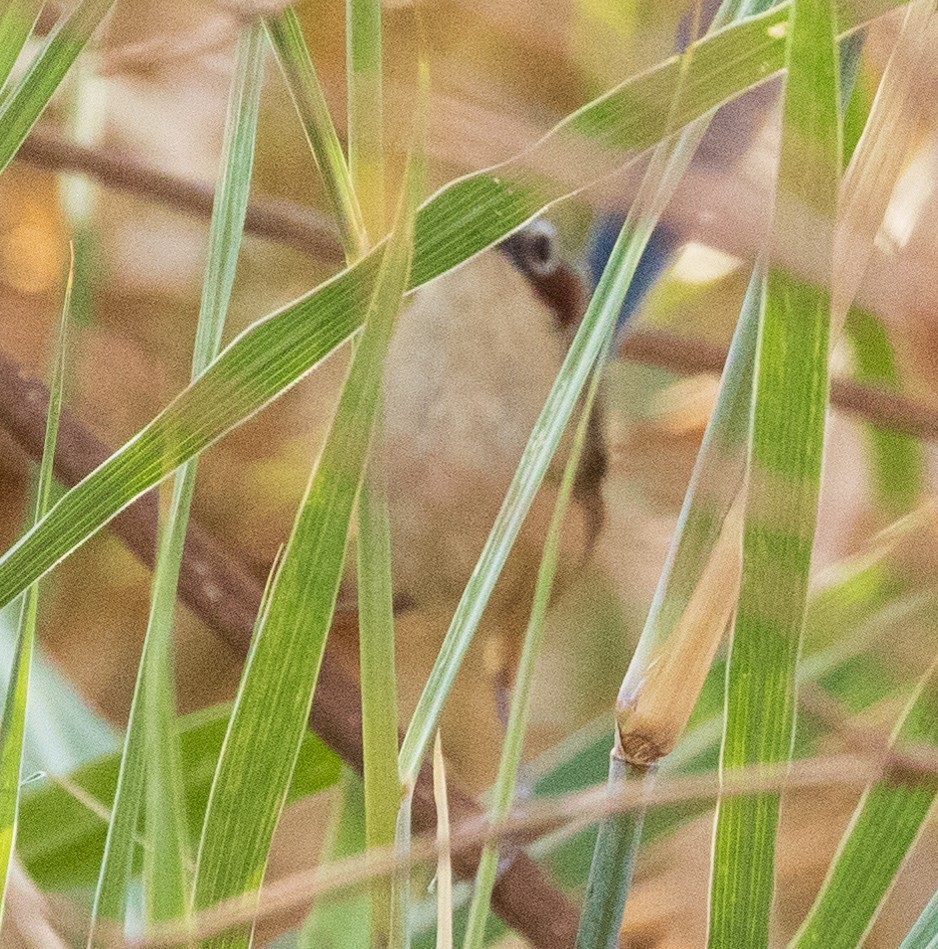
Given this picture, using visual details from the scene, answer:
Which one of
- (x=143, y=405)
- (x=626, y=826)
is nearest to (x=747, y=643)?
(x=626, y=826)

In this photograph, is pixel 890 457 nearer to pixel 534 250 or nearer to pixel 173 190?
pixel 534 250

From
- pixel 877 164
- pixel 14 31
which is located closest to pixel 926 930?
pixel 877 164

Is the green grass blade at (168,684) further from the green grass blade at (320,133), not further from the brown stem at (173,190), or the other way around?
the brown stem at (173,190)

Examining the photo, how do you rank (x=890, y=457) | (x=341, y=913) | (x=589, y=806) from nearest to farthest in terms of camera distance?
(x=589, y=806), (x=341, y=913), (x=890, y=457)

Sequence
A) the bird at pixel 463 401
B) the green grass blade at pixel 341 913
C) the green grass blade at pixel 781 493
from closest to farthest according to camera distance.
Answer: the green grass blade at pixel 781 493, the green grass blade at pixel 341 913, the bird at pixel 463 401

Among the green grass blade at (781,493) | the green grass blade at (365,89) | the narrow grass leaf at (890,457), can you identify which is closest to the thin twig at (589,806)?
the green grass blade at (781,493)

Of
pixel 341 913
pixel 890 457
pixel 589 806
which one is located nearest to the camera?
pixel 589 806
